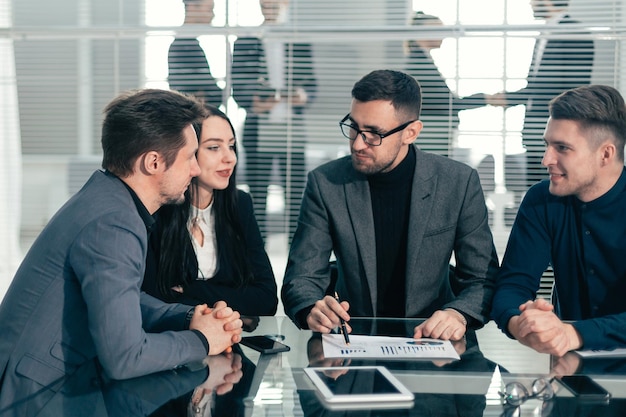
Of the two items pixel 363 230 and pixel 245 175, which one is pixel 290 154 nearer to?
pixel 245 175

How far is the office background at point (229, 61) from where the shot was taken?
183 inches

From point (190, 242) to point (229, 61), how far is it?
2.18 metres

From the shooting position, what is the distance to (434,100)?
4.75 meters

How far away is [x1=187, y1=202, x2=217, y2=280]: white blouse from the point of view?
2.87 metres

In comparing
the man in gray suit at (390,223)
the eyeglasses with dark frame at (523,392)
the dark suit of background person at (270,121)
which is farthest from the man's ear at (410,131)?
the dark suit of background person at (270,121)

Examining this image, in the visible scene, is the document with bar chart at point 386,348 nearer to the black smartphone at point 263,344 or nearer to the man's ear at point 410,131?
the black smartphone at point 263,344

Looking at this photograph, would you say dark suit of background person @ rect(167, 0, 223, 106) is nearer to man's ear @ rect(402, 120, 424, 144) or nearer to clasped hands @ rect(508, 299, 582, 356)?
man's ear @ rect(402, 120, 424, 144)

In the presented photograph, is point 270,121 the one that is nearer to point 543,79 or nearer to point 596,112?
point 543,79

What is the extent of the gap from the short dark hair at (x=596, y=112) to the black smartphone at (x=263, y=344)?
1190 millimetres

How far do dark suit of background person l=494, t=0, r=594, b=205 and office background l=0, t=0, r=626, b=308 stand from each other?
0.04 metres

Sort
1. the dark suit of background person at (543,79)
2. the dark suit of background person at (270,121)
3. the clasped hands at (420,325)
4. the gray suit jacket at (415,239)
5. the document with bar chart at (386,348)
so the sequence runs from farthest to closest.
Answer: the dark suit of background person at (270,121), the dark suit of background person at (543,79), the gray suit jacket at (415,239), the clasped hands at (420,325), the document with bar chart at (386,348)

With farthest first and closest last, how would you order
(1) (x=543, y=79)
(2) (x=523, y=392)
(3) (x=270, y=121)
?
(3) (x=270, y=121), (1) (x=543, y=79), (2) (x=523, y=392)

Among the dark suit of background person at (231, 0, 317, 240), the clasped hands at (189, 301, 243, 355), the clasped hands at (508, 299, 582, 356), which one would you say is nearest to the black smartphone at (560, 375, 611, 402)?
the clasped hands at (508, 299, 582, 356)

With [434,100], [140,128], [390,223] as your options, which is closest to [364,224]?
[390,223]
